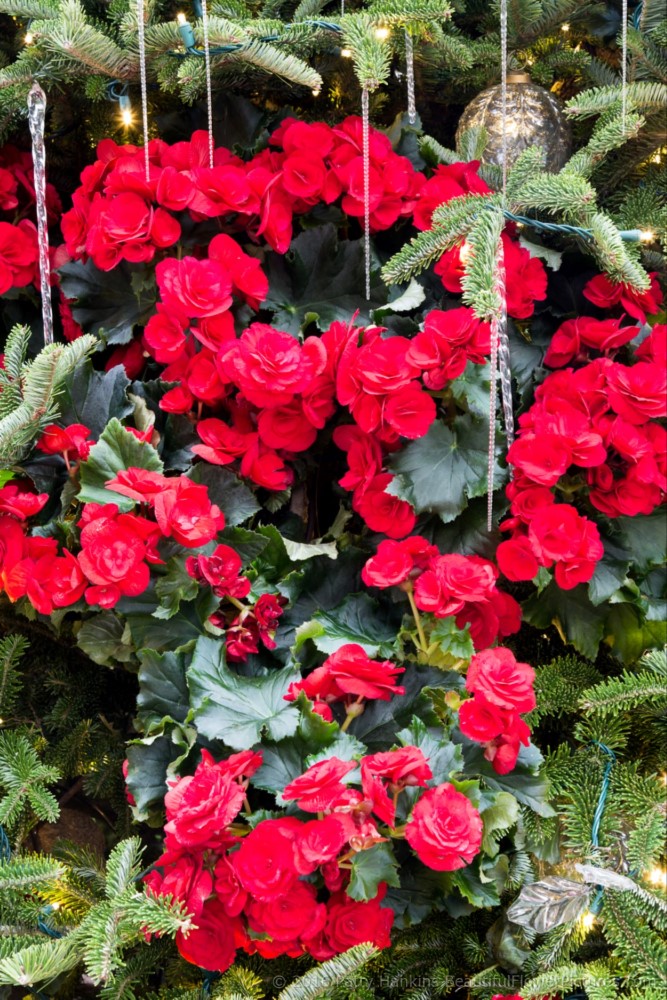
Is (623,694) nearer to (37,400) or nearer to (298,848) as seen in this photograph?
(298,848)

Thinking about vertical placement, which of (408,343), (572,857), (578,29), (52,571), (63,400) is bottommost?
(572,857)

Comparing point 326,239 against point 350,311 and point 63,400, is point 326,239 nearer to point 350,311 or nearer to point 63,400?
point 350,311

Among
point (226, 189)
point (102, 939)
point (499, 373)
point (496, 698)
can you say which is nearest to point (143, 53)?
point (226, 189)

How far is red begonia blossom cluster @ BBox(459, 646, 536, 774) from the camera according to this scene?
79 centimetres

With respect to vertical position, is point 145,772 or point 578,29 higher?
point 578,29

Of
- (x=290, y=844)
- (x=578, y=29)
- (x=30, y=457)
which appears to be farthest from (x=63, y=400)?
(x=578, y=29)

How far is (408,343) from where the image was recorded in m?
0.91

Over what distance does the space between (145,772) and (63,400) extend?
38cm

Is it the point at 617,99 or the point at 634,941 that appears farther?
the point at 617,99

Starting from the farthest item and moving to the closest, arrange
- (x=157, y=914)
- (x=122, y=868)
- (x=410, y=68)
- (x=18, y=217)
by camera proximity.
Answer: (x=18, y=217)
(x=410, y=68)
(x=122, y=868)
(x=157, y=914)

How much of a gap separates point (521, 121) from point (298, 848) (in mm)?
804

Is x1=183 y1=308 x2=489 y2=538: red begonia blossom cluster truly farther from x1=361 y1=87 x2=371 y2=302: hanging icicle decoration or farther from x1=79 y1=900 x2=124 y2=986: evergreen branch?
x1=79 y1=900 x2=124 y2=986: evergreen branch

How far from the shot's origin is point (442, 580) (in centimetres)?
85

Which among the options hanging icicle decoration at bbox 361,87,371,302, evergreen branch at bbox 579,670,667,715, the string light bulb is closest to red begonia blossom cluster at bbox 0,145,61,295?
the string light bulb
